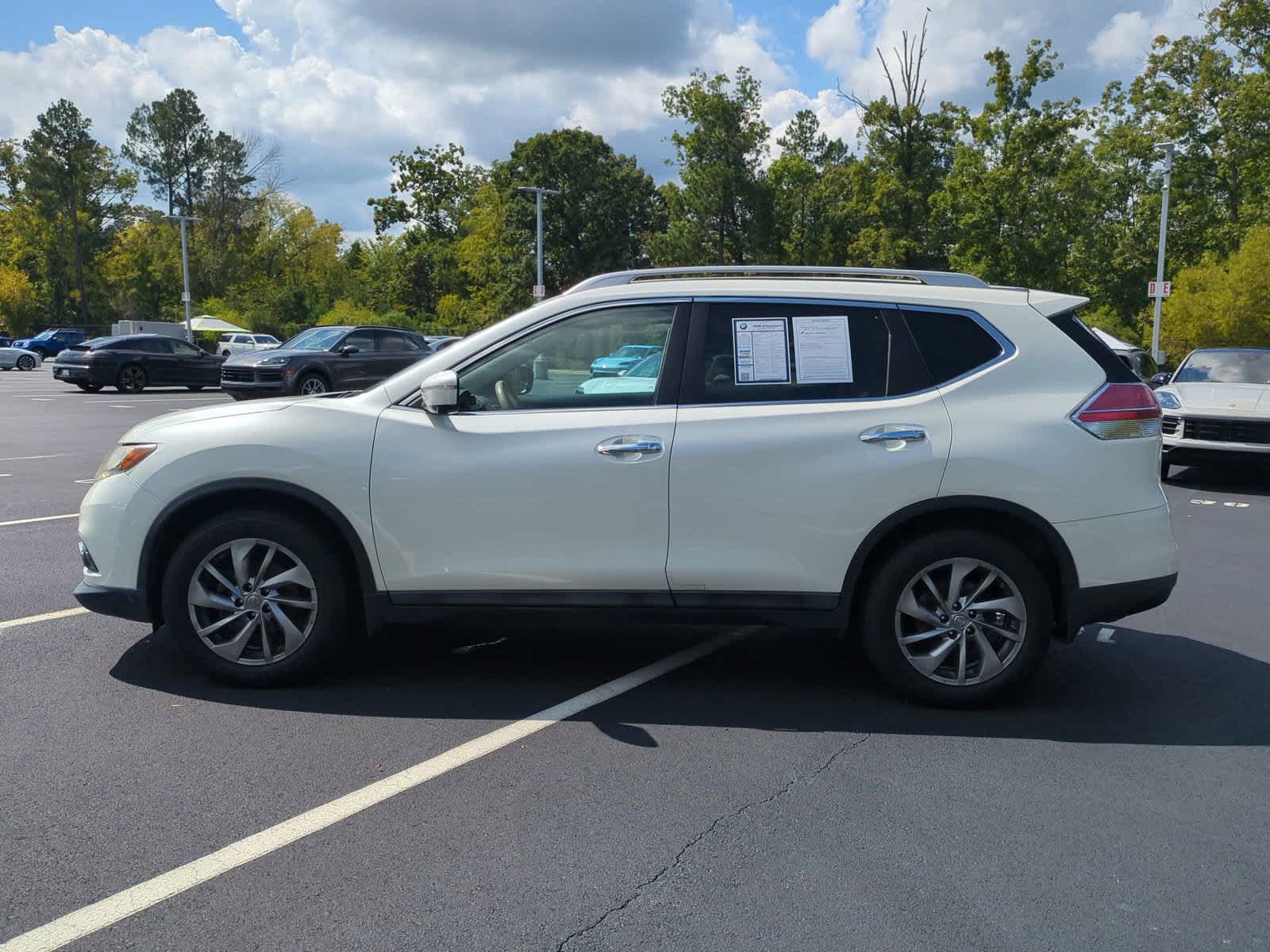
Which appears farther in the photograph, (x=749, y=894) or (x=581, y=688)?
(x=581, y=688)

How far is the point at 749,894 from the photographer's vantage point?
302 cm

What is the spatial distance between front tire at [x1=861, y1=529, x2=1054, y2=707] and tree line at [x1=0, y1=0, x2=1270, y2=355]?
28.7 m

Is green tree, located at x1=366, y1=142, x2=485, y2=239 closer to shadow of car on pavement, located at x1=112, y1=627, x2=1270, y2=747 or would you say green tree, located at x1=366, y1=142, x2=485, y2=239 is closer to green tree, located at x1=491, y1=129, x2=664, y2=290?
green tree, located at x1=491, y1=129, x2=664, y2=290

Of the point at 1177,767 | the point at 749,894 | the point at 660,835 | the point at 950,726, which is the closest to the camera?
the point at 749,894

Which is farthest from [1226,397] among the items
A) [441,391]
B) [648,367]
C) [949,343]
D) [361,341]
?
[361,341]

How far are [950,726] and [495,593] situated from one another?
1.93 metres

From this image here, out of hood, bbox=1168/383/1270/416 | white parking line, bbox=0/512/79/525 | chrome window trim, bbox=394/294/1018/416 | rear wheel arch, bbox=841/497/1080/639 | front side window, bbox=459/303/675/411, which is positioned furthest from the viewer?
hood, bbox=1168/383/1270/416

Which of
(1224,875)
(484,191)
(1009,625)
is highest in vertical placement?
(484,191)

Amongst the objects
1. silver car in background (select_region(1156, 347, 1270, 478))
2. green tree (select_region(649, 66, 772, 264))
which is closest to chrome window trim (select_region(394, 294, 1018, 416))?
Answer: silver car in background (select_region(1156, 347, 1270, 478))

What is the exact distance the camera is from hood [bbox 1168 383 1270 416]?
11.6 m

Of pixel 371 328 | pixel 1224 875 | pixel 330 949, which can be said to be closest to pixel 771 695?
pixel 1224 875

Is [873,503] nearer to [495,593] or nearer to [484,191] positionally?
[495,593]

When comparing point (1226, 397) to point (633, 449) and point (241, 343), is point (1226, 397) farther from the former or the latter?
point (241, 343)

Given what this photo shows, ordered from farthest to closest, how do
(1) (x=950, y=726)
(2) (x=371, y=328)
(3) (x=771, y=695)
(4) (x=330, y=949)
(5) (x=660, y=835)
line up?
1. (2) (x=371, y=328)
2. (3) (x=771, y=695)
3. (1) (x=950, y=726)
4. (5) (x=660, y=835)
5. (4) (x=330, y=949)
